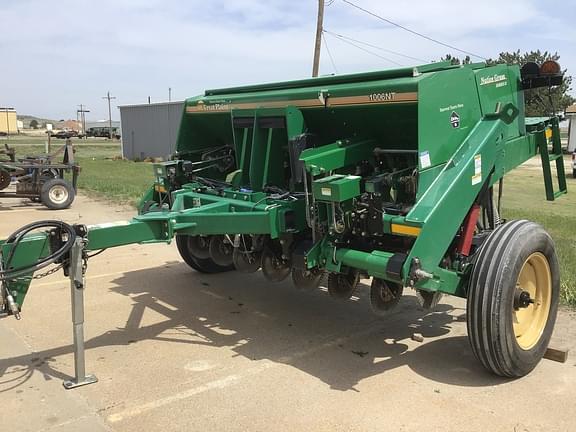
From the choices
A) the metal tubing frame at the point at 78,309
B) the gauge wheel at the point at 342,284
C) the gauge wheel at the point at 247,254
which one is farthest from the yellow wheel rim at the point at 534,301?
the metal tubing frame at the point at 78,309

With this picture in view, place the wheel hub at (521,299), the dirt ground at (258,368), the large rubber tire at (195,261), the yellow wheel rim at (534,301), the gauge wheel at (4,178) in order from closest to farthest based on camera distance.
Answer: the dirt ground at (258,368)
the wheel hub at (521,299)
the yellow wheel rim at (534,301)
the large rubber tire at (195,261)
the gauge wheel at (4,178)

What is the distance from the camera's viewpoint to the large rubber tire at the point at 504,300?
3.60 meters

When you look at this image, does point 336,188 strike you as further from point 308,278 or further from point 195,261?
point 195,261

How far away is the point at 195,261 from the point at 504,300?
364cm

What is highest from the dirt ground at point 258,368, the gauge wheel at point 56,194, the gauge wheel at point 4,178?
the gauge wheel at point 4,178

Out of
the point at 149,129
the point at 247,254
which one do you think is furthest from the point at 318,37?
the point at 247,254

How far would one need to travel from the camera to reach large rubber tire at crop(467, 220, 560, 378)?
360 centimetres

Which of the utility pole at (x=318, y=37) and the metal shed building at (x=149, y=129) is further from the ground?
the utility pole at (x=318, y=37)

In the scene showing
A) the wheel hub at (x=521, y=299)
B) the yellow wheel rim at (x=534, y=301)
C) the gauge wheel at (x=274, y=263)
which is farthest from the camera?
the gauge wheel at (x=274, y=263)

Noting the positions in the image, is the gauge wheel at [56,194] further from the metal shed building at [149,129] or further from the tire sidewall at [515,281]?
the metal shed building at [149,129]

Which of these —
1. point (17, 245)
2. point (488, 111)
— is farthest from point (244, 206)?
point (488, 111)

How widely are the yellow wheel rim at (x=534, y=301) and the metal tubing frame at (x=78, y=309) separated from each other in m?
2.83

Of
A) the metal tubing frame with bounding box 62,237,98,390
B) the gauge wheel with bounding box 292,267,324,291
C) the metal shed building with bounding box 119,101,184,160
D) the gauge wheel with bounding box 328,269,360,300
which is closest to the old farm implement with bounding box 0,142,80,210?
the gauge wheel with bounding box 292,267,324,291

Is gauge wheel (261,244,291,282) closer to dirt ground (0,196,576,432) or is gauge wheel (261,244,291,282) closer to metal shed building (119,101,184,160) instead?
dirt ground (0,196,576,432)
